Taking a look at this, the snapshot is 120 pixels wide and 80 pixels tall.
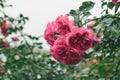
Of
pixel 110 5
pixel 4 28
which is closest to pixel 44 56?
pixel 4 28

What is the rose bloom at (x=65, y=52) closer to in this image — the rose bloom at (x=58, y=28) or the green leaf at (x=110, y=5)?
the rose bloom at (x=58, y=28)

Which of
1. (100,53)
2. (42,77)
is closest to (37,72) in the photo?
(42,77)

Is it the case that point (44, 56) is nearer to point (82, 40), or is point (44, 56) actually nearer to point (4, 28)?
point (4, 28)

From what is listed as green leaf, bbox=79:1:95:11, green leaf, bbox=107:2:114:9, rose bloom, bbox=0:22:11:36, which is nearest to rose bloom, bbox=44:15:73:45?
green leaf, bbox=79:1:95:11

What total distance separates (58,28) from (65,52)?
9 centimetres

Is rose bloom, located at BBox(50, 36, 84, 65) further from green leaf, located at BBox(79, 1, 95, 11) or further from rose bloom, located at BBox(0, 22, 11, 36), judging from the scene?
rose bloom, located at BBox(0, 22, 11, 36)

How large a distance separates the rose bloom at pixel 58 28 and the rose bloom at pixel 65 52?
0.03 meters

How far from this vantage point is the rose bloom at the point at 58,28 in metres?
1.56

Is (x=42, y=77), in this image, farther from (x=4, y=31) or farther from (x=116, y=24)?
(x=116, y=24)

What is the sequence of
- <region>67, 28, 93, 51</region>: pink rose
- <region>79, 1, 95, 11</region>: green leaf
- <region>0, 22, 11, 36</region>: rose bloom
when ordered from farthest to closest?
<region>0, 22, 11, 36</region>: rose bloom, <region>79, 1, 95, 11</region>: green leaf, <region>67, 28, 93, 51</region>: pink rose

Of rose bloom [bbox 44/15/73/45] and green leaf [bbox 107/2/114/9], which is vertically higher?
green leaf [bbox 107/2/114/9]

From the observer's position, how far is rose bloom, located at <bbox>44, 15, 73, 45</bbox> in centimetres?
156

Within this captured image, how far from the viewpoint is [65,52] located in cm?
158

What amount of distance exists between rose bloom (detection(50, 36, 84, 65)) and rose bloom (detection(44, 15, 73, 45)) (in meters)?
0.03
